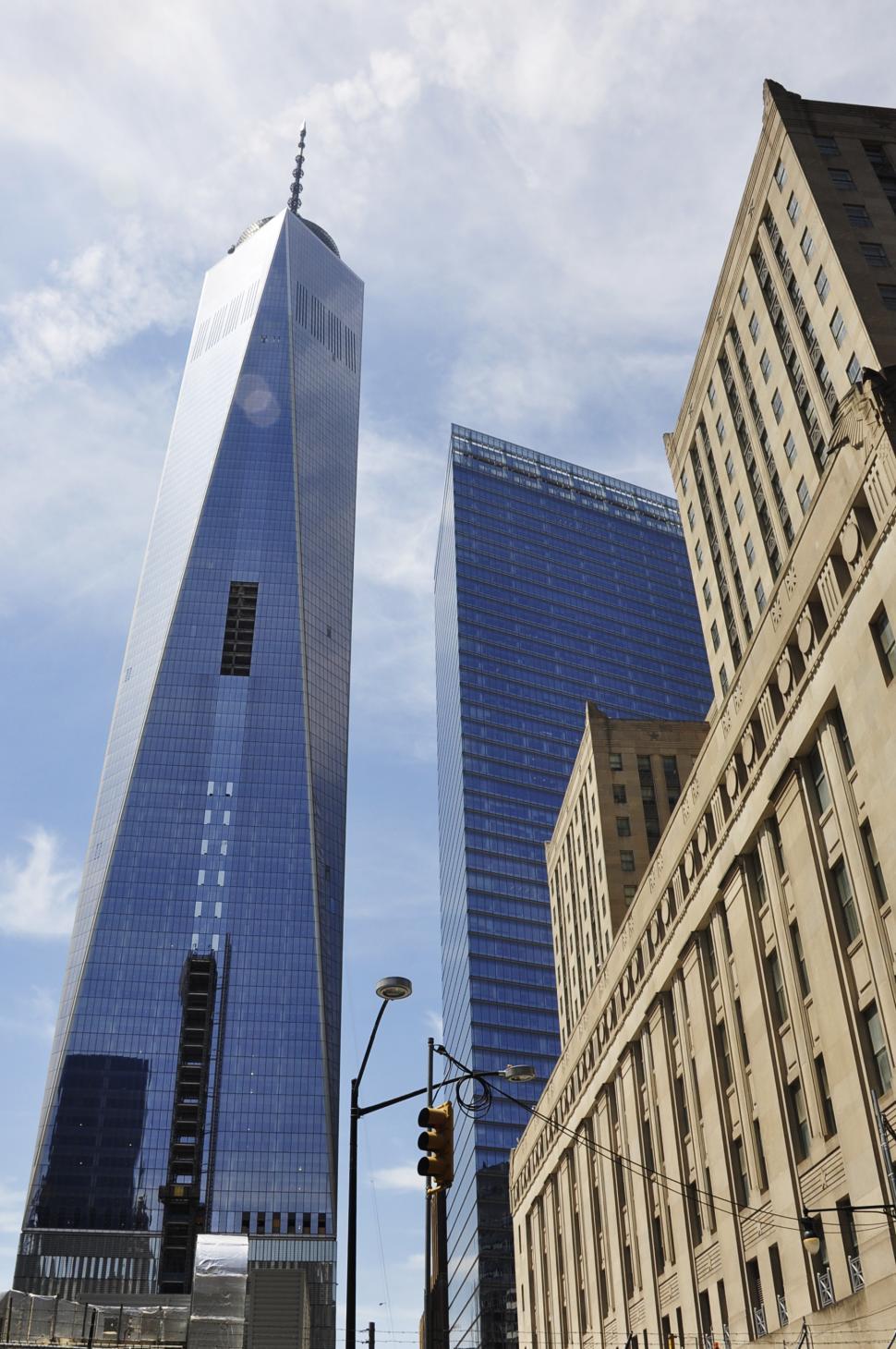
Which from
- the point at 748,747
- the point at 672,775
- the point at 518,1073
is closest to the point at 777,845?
the point at 748,747

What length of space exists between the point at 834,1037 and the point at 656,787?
5123 cm

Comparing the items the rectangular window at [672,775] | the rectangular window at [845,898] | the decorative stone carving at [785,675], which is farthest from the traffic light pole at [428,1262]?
the rectangular window at [672,775]

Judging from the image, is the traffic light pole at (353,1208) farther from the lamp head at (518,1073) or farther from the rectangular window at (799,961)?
the rectangular window at (799,961)

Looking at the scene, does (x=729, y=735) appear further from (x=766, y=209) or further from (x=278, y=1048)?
Answer: (x=278, y=1048)

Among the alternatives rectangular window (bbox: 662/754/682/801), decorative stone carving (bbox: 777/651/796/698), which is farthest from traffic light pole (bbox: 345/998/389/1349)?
rectangular window (bbox: 662/754/682/801)

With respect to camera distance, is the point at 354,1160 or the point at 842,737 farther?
the point at 842,737

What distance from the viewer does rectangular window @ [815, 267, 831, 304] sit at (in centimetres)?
5603

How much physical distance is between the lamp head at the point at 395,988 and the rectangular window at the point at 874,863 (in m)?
17.3

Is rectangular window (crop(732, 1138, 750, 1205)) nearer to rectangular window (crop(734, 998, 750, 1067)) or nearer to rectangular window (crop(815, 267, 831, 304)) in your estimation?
rectangular window (crop(734, 998, 750, 1067))

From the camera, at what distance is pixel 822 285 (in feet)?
185

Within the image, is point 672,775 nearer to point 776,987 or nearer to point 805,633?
point 776,987

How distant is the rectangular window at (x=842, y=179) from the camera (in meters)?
59.9

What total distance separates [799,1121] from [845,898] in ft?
27.0

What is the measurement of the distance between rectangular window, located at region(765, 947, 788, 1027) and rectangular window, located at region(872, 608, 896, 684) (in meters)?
12.6
